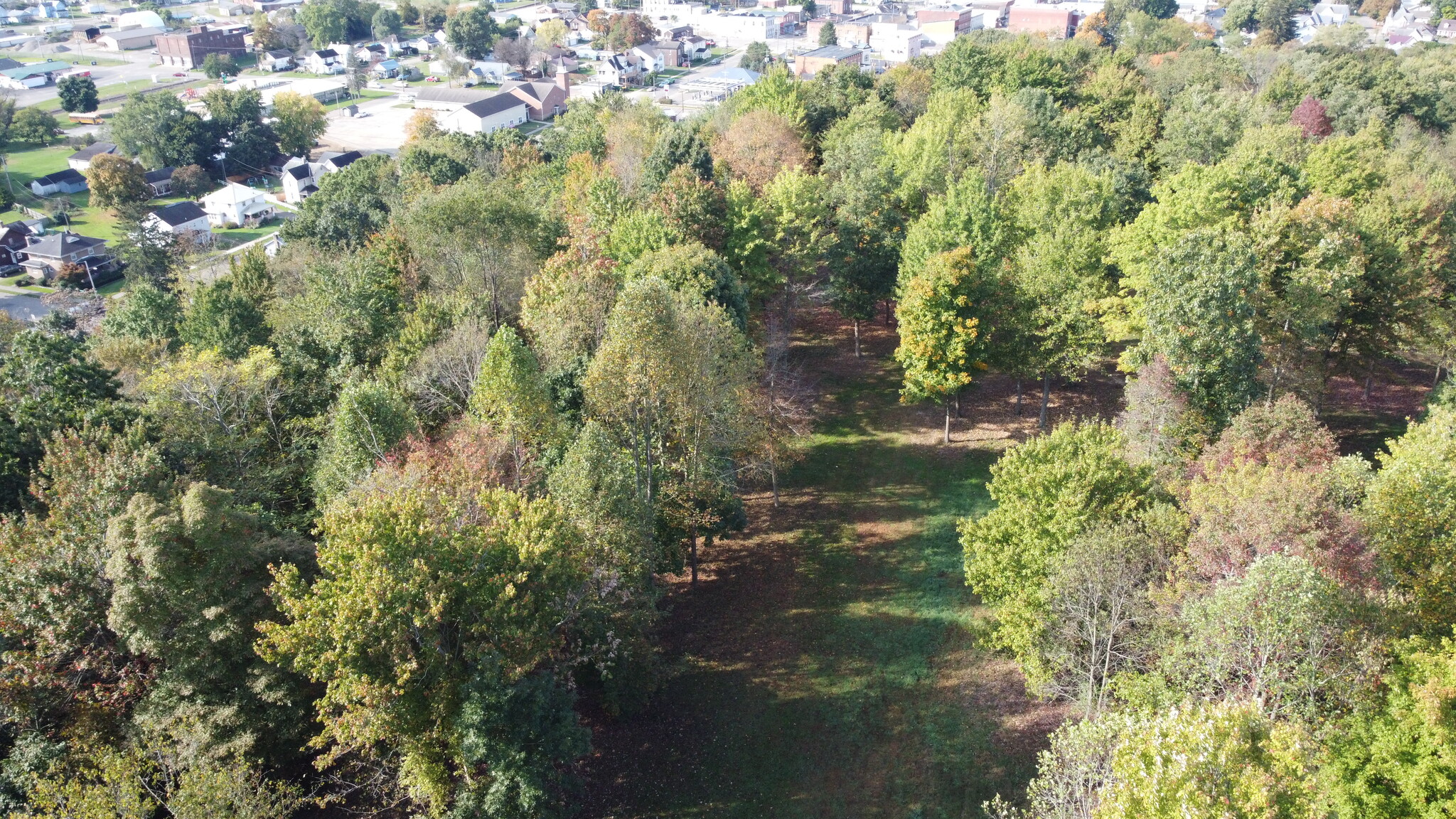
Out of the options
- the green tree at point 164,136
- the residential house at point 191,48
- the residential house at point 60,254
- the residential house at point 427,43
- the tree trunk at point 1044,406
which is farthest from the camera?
the residential house at point 427,43

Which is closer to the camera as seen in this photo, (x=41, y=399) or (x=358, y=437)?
(x=358, y=437)

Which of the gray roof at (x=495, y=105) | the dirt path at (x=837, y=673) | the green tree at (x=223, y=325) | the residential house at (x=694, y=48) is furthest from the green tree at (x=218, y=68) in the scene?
the dirt path at (x=837, y=673)

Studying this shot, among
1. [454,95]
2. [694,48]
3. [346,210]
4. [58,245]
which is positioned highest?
[694,48]

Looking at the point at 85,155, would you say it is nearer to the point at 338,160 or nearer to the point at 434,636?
the point at 338,160

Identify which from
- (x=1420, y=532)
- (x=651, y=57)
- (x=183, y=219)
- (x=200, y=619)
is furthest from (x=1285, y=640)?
(x=651, y=57)

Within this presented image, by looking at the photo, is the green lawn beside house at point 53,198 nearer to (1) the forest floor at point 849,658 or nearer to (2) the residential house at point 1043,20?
(1) the forest floor at point 849,658

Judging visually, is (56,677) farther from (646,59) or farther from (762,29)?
(762,29)
